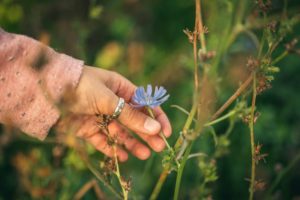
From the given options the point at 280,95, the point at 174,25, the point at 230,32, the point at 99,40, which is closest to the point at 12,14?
the point at 99,40

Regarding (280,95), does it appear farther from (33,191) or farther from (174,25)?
(33,191)

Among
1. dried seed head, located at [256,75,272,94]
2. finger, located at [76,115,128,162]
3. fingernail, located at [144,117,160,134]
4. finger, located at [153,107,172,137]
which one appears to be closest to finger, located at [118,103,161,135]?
fingernail, located at [144,117,160,134]

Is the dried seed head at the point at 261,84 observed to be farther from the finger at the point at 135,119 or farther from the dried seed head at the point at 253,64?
the finger at the point at 135,119

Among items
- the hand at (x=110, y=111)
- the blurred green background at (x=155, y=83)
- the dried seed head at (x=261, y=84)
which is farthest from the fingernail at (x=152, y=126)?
the dried seed head at (x=261, y=84)

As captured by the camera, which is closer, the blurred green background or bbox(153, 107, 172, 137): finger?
bbox(153, 107, 172, 137): finger

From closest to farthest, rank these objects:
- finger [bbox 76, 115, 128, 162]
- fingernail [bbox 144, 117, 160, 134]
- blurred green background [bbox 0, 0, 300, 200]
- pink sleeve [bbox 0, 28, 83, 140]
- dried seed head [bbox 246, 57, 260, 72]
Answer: dried seed head [bbox 246, 57, 260, 72]
fingernail [bbox 144, 117, 160, 134]
pink sleeve [bbox 0, 28, 83, 140]
finger [bbox 76, 115, 128, 162]
blurred green background [bbox 0, 0, 300, 200]

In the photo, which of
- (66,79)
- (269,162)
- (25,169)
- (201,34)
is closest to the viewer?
(201,34)

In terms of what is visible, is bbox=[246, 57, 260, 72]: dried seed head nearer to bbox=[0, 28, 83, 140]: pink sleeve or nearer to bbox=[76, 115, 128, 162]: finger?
bbox=[0, 28, 83, 140]: pink sleeve
